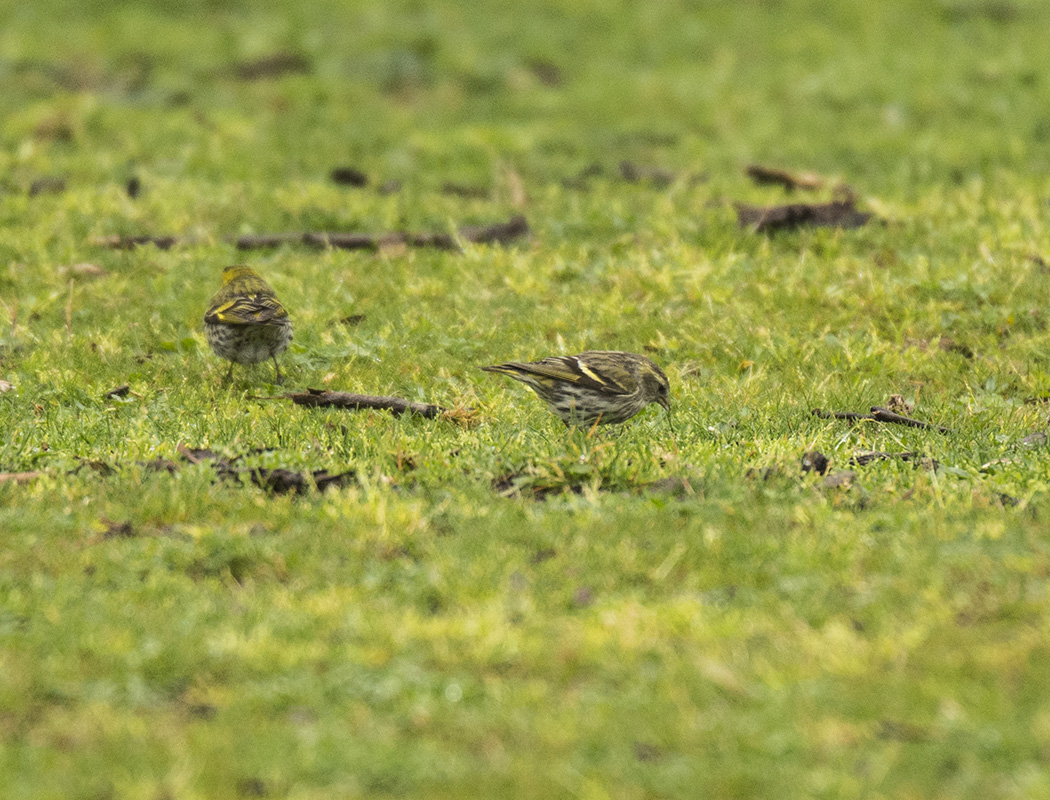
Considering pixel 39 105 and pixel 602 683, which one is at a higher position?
pixel 602 683

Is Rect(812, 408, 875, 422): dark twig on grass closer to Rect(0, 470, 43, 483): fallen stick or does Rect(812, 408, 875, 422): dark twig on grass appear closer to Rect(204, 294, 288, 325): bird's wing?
Rect(204, 294, 288, 325): bird's wing

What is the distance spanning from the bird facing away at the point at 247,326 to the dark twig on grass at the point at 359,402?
0.64 meters

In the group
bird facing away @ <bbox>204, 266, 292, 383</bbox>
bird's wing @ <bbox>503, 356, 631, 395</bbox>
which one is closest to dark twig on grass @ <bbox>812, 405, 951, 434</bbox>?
bird's wing @ <bbox>503, 356, 631, 395</bbox>

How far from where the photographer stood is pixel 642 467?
762 cm

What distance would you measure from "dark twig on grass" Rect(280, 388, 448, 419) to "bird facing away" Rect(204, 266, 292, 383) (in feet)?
2.09

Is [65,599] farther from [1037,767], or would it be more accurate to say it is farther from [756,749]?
[1037,767]

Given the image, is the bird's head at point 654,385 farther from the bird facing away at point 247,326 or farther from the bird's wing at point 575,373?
the bird facing away at point 247,326

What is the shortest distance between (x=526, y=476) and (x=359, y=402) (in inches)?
85.8

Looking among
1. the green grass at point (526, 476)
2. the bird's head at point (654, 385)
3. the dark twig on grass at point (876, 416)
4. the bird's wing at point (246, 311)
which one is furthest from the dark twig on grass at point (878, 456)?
the bird's wing at point (246, 311)

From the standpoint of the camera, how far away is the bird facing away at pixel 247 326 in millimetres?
9797

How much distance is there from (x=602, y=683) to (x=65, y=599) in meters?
2.43

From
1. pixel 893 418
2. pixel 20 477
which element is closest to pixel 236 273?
pixel 20 477

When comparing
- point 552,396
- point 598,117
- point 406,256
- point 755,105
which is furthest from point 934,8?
point 552,396

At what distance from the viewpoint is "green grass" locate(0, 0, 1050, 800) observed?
480 cm
